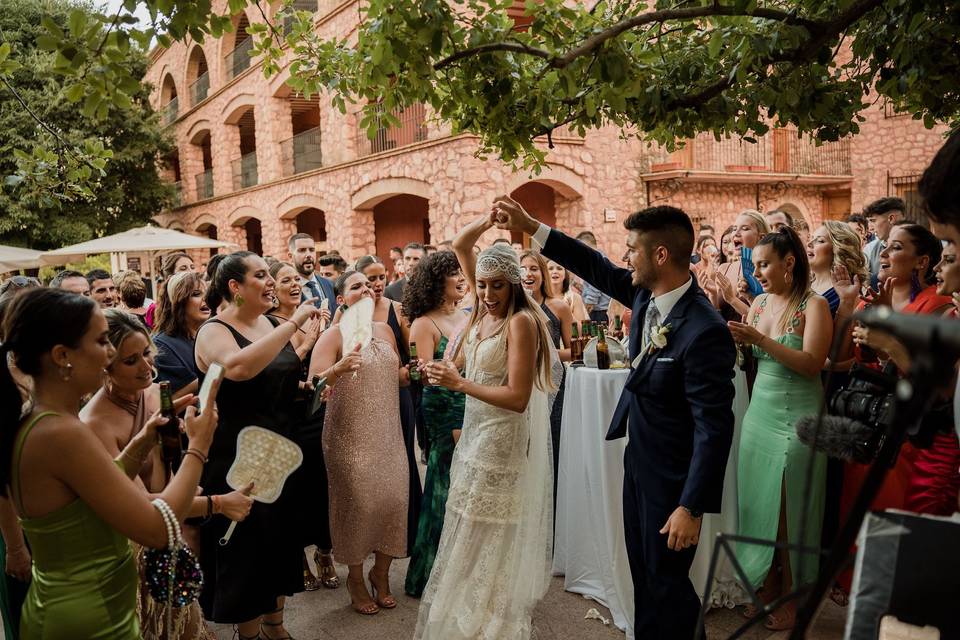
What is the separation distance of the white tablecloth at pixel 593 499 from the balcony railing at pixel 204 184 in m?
21.6

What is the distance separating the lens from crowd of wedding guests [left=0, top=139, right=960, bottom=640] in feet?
5.78

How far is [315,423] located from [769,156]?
15.6 meters

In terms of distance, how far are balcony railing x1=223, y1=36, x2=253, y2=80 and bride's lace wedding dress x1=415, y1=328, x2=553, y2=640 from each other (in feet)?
61.0

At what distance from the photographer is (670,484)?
249 cm

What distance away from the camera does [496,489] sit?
10.0 feet

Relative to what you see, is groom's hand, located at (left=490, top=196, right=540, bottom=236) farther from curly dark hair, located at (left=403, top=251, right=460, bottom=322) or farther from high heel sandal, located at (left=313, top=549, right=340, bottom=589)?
high heel sandal, located at (left=313, top=549, right=340, bottom=589)

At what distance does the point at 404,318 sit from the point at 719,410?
247 cm

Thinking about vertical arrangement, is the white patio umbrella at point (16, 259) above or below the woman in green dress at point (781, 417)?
above

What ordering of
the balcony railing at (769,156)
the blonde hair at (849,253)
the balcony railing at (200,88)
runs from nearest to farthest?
the blonde hair at (849,253) < the balcony railing at (769,156) < the balcony railing at (200,88)

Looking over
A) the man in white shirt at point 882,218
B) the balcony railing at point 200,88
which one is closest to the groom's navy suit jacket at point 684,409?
the man in white shirt at point 882,218

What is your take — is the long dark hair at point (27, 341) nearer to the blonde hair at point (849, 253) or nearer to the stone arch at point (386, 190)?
the blonde hair at point (849, 253)

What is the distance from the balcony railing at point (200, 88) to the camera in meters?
21.3

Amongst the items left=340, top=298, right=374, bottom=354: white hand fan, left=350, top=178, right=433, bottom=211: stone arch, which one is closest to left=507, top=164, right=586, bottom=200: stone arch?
left=350, top=178, right=433, bottom=211: stone arch

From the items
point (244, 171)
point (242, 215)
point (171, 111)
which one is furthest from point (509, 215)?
point (171, 111)
